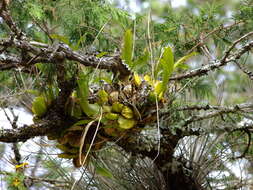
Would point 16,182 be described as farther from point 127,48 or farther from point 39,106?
point 127,48

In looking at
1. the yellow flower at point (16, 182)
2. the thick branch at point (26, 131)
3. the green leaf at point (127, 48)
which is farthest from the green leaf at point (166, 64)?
the yellow flower at point (16, 182)

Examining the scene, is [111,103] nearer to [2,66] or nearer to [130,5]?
[2,66]

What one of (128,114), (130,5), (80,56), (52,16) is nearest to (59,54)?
(80,56)

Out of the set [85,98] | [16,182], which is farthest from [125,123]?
[16,182]

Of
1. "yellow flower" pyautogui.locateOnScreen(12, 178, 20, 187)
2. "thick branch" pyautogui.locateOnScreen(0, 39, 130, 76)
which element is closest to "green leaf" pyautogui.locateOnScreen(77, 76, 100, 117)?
"thick branch" pyautogui.locateOnScreen(0, 39, 130, 76)

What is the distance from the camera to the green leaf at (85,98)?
1.96ft

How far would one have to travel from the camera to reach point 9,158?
3.31ft

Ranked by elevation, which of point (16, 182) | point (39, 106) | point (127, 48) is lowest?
point (16, 182)

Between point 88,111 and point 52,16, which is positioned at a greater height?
point 52,16

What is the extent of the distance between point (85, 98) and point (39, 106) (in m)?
0.08

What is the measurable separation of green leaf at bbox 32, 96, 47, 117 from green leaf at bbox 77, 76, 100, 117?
65 mm

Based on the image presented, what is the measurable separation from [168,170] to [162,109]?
0.16 metres

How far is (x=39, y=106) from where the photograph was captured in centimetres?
60

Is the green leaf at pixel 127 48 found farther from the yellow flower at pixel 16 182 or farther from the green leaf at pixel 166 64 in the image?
the yellow flower at pixel 16 182
